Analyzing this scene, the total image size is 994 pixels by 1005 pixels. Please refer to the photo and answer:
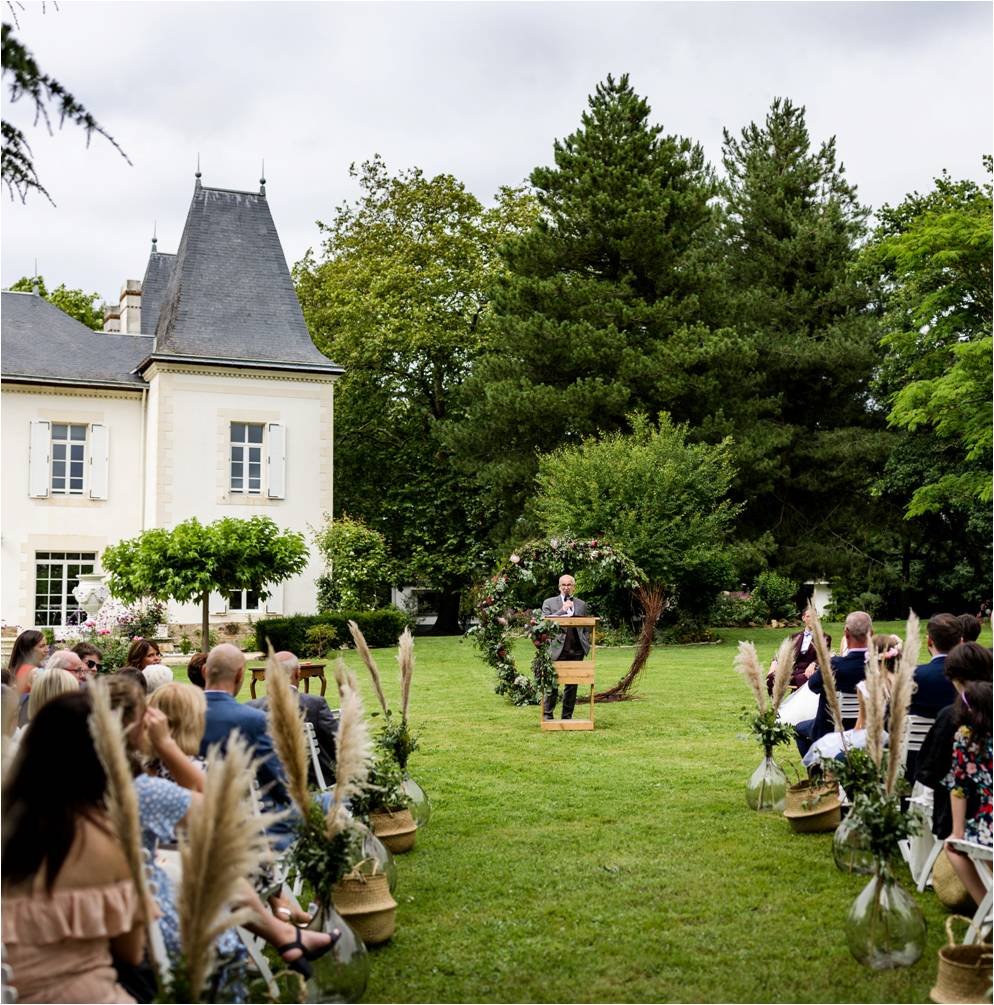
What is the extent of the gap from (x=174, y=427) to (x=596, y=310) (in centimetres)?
1044

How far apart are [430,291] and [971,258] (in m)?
13.6

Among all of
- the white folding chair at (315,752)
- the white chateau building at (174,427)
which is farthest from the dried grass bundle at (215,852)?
the white chateau building at (174,427)

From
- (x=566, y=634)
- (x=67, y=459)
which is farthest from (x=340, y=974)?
(x=67, y=459)

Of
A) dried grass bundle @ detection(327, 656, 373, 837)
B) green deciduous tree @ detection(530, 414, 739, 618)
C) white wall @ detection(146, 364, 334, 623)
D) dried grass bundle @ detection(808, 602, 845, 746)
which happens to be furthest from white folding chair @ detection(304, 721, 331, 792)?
white wall @ detection(146, 364, 334, 623)

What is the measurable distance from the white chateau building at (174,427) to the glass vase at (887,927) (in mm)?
22026

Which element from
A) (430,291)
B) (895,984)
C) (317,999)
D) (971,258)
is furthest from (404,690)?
(430,291)

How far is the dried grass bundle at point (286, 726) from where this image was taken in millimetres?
3875

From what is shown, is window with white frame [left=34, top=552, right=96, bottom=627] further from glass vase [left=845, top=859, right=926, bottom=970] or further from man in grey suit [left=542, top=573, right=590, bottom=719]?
glass vase [left=845, top=859, right=926, bottom=970]

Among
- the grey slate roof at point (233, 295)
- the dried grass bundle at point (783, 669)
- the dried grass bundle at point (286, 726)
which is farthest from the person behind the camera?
the grey slate roof at point (233, 295)

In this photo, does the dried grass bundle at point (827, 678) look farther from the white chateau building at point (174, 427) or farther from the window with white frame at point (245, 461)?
the window with white frame at point (245, 461)

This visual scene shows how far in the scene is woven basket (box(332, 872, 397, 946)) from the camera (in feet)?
16.4

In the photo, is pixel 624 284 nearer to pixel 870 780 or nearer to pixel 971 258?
pixel 971 258

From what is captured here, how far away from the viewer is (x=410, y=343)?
29.7 meters

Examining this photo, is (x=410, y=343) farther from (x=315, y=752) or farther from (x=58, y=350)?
(x=315, y=752)
